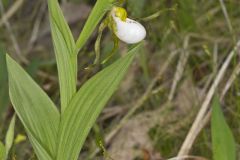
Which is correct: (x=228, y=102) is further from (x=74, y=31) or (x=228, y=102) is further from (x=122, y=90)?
(x=74, y=31)

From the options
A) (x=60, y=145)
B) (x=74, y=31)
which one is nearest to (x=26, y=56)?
(x=74, y=31)

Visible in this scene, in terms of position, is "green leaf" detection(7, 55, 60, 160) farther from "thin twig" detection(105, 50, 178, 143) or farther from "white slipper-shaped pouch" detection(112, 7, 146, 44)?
"thin twig" detection(105, 50, 178, 143)

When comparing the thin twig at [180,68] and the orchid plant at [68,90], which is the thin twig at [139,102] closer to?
the thin twig at [180,68]

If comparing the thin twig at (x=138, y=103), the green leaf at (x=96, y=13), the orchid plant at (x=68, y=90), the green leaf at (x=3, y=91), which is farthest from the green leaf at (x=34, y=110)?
the green leaf at (x=3, y=91)

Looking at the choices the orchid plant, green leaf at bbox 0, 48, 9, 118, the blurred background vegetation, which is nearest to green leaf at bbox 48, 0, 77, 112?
the orchid plant

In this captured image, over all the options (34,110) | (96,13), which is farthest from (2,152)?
(96,13)

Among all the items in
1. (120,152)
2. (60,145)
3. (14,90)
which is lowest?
(120,152)
